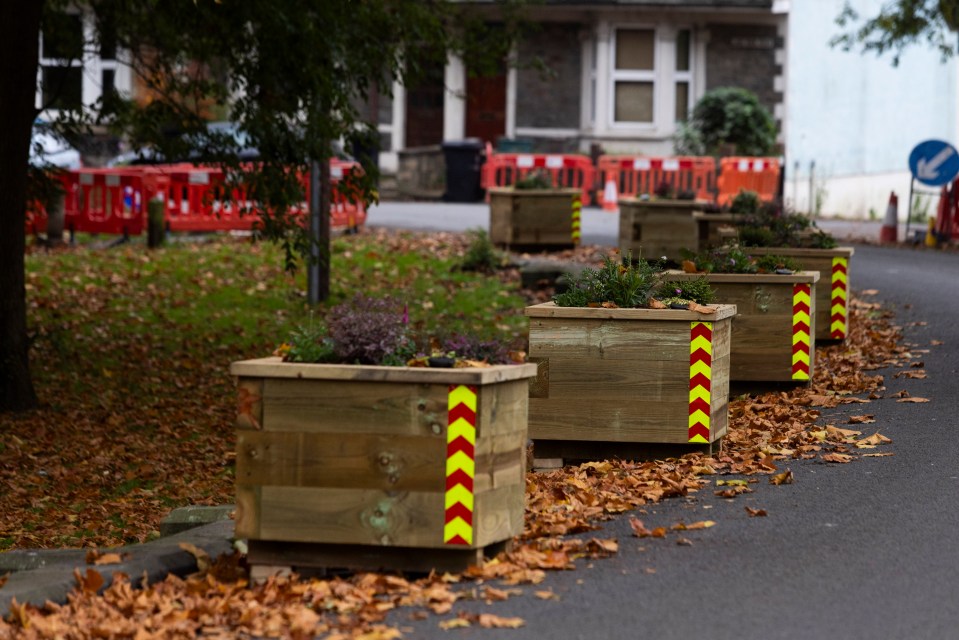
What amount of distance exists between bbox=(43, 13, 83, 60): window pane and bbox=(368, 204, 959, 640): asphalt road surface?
10223 millimetres

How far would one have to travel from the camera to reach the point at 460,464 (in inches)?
281

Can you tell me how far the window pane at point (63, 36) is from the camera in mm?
17000

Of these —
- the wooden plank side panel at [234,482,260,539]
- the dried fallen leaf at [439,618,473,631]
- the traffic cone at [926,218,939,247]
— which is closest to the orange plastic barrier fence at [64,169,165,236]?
the traffic cone at [926,218,939,247]

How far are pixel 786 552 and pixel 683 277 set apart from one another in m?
4.71

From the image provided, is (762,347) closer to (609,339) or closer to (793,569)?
(609,339)

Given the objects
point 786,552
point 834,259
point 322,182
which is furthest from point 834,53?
point 786,552

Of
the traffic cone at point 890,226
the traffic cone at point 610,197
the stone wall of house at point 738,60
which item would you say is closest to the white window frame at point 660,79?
the stone wall of house at point 738,60

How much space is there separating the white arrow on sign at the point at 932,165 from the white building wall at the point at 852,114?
1158cm

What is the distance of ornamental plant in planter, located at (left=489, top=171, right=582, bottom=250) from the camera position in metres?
23.5

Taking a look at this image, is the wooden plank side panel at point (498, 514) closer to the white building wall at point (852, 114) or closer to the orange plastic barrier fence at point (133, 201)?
the orange plastic barrier fence at point (133, 201)

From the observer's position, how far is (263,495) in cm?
729

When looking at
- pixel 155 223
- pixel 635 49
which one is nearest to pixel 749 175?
pixel 635 49

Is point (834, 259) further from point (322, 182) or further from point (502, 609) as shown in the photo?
point (502, 609)

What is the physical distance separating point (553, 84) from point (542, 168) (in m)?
5.99
